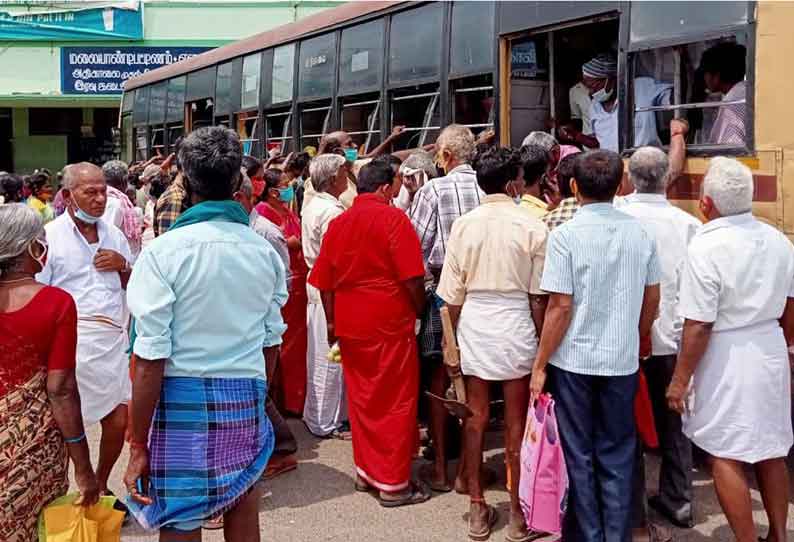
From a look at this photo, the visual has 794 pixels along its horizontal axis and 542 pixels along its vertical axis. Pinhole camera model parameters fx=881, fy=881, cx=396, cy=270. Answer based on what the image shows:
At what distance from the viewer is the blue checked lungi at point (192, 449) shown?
9.75 feet

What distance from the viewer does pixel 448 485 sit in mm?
5090

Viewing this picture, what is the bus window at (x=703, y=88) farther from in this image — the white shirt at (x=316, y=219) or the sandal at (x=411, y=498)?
the sandal at (x=411, y=498)

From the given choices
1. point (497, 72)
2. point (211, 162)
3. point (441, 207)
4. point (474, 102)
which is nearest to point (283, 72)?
point (474, 102)

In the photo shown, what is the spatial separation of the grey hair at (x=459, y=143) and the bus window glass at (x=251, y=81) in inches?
253

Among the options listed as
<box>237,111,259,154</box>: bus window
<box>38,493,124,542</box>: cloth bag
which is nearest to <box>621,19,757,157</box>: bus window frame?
<box>38,493,124,542</box>: cloth bag

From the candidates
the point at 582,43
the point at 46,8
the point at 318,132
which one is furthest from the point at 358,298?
the point at 46,8

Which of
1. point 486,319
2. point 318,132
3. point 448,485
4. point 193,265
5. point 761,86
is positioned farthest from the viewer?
point 318,132

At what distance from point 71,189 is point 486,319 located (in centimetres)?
212

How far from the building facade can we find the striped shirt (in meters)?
19.2

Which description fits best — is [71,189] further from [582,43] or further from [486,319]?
[582,43]

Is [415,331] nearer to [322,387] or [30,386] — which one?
[322,387]

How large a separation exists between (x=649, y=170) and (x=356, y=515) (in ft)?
7.78

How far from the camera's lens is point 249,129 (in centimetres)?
1147

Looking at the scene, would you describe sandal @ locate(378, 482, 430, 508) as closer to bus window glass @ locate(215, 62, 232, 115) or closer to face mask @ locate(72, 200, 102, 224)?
face mask @ locate(72, 200, 102, 224)
